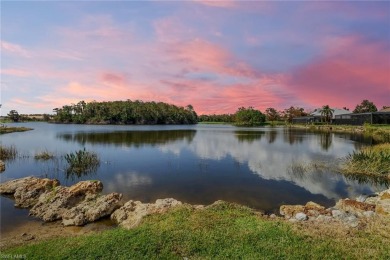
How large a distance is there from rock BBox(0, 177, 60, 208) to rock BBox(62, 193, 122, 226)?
319 centimetres

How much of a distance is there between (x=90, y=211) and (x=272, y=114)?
157153 millimetres

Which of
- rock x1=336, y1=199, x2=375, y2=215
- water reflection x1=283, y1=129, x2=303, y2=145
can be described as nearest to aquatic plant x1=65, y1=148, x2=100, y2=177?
rock x1=336, y1=199, x2=375, y2=215

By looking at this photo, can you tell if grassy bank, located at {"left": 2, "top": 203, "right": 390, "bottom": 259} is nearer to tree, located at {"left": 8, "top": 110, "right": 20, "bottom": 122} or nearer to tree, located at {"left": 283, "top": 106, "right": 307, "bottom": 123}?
tree, located at {"left": 283, "top": 106, "right": 307, "bottom": 123}

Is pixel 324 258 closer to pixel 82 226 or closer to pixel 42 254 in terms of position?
pixel 42 254

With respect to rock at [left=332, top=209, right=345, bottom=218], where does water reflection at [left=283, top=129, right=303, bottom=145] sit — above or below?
above

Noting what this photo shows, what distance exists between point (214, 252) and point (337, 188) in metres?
12.8

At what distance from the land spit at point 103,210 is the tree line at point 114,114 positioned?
13795 centimetres

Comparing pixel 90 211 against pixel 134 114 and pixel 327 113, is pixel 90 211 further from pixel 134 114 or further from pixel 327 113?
pixel 134 114

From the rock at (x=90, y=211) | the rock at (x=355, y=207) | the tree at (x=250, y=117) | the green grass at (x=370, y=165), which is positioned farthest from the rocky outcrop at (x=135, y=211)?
the tree at (x=250, y=117)

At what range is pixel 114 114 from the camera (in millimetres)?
147375

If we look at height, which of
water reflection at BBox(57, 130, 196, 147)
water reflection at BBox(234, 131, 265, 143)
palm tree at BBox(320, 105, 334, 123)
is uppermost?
palm tree at BBox(320, 105, 334, 123)

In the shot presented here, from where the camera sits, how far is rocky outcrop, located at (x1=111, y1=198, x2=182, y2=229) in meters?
9.98

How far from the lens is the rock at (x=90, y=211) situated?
1065 centimetres

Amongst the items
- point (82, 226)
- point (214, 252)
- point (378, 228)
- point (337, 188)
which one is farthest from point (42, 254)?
point (337, 188)
